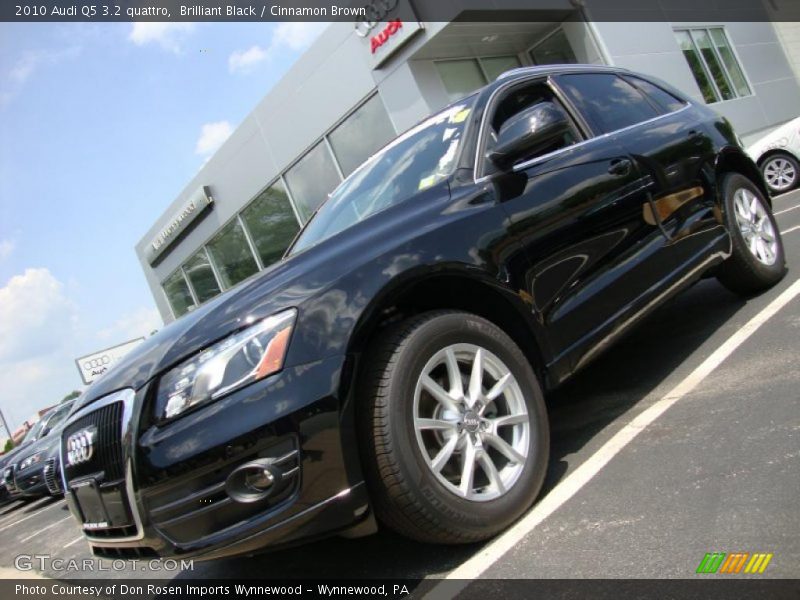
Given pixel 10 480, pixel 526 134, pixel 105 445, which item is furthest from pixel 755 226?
pixel 10 480

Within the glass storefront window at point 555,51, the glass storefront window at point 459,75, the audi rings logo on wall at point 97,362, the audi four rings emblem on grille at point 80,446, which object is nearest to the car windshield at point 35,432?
the glass storefront window at point 459,75

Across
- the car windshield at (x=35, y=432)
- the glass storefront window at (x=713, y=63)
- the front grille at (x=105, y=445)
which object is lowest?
the front grille at (x=105, y=445)

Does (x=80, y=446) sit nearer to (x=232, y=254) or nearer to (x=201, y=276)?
(x=232, y=254)

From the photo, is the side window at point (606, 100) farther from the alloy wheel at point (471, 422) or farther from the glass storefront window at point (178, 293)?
the glass storefront window at point (178, 293)

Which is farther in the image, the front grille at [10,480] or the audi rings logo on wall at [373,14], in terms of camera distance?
the audi rings logo on wall at [373,14]

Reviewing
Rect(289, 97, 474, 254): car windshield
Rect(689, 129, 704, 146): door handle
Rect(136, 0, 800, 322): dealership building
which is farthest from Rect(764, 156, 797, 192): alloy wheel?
Rect(289, 97, 474, 254): car windshield

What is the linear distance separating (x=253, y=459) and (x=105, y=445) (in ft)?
2.31

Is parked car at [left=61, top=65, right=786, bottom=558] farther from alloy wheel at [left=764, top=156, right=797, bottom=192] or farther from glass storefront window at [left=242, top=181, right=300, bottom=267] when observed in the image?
glass storefront window at [left=242, top=181, right=300, bottom=267]

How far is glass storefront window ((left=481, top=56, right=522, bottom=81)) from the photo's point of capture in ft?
45.8

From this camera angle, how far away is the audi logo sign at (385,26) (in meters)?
12.2

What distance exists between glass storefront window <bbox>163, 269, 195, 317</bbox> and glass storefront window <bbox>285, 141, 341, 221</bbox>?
30.4 feet

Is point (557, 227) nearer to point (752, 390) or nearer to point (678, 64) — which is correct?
point (752, 390)

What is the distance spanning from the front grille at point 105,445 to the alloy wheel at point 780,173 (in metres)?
9.82

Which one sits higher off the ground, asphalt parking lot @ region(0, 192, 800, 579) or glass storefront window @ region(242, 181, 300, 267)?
glass storefront window @ region(242, 181, 300, 267)
